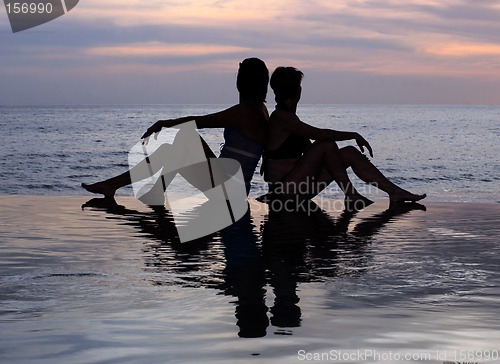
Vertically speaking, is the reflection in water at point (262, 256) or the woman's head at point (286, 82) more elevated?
the woman's head at point (286, 82)

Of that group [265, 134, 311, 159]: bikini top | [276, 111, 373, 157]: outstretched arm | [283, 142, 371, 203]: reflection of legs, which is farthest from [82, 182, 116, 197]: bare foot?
[276, 111, 373, 157]: outstretched arm

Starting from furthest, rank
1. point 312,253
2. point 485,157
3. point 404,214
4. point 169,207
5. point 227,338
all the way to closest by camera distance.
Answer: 1. point 485,157
2. point 169,207
3. point 404,214
4. point 312,253
5. point 227,338

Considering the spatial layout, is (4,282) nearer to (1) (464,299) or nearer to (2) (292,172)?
(1) (464,299)

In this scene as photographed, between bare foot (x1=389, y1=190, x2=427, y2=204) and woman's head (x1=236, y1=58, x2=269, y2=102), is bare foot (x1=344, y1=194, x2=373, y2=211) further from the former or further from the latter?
woman's head (x1=236, y1=58, x2=269, y2=102)

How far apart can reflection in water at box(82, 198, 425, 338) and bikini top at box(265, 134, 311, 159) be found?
25.0 inches

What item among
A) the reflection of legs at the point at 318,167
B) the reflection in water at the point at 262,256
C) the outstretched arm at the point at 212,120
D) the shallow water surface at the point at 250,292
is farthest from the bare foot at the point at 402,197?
the outstretched arm at the point at 212,120

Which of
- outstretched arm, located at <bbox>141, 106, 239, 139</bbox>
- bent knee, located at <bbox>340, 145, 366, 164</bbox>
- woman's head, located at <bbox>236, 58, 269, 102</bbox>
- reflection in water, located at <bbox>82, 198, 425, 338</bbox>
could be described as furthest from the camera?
bent knee, located at <bbox>340, 145, 366, 164</bbox>

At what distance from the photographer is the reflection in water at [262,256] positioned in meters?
4.07

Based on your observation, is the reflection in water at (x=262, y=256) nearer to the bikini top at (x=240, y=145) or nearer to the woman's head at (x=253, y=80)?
the bikini top at (x=240, y=145)

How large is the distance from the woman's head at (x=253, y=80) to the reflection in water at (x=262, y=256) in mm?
1171

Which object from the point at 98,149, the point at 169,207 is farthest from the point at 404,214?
the point at 98,149

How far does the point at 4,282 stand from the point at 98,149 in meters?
28.3

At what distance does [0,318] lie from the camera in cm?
376

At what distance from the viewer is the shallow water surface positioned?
3.28m
